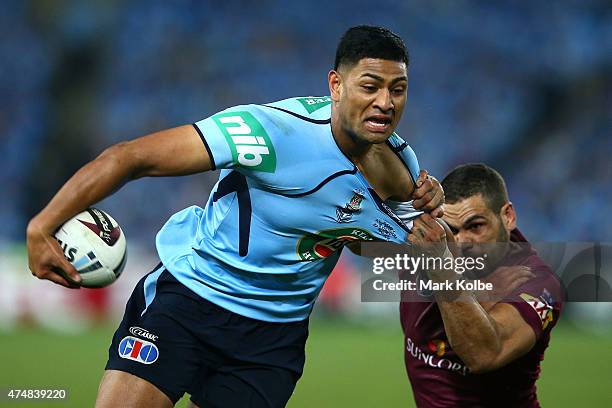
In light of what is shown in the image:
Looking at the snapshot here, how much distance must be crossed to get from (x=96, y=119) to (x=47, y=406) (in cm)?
1036

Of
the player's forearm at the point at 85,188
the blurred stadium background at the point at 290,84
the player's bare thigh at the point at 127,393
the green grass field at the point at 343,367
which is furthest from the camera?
the blurred stadium background at the point at 290,84

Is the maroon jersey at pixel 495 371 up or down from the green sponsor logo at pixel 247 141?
down

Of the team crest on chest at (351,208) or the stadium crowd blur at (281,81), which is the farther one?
the stadium crowd blur at (281,81)

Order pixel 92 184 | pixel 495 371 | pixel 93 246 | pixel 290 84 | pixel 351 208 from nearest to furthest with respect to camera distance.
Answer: pixel 92 184 < pixel 93 246 < pixel 351 208 < pixel 495 371 < pixel 290 84

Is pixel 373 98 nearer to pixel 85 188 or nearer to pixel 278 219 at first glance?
pixel 278 219

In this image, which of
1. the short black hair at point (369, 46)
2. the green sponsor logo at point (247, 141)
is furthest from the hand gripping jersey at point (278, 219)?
the short black hair at point (369, 46)

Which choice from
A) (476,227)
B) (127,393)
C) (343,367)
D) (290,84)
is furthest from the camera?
(290,84)

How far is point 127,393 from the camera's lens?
385 centimetres

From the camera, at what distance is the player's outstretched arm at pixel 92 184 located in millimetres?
3383

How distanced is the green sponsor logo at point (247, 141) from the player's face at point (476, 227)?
1.29 meters

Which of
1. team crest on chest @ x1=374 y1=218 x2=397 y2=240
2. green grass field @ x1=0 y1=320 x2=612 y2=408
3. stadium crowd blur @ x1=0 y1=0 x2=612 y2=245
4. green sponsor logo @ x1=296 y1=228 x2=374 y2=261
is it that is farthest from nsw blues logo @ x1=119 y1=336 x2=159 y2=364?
stadium crowd blur @ x1=0 y1=0 x2=612 y2=245

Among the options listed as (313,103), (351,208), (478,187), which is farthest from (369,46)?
(478,187)

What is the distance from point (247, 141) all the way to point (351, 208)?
0.65 meters

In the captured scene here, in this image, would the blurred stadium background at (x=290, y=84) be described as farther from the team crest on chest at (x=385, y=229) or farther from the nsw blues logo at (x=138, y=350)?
the nsw blues logo at (x=138, y=350)
